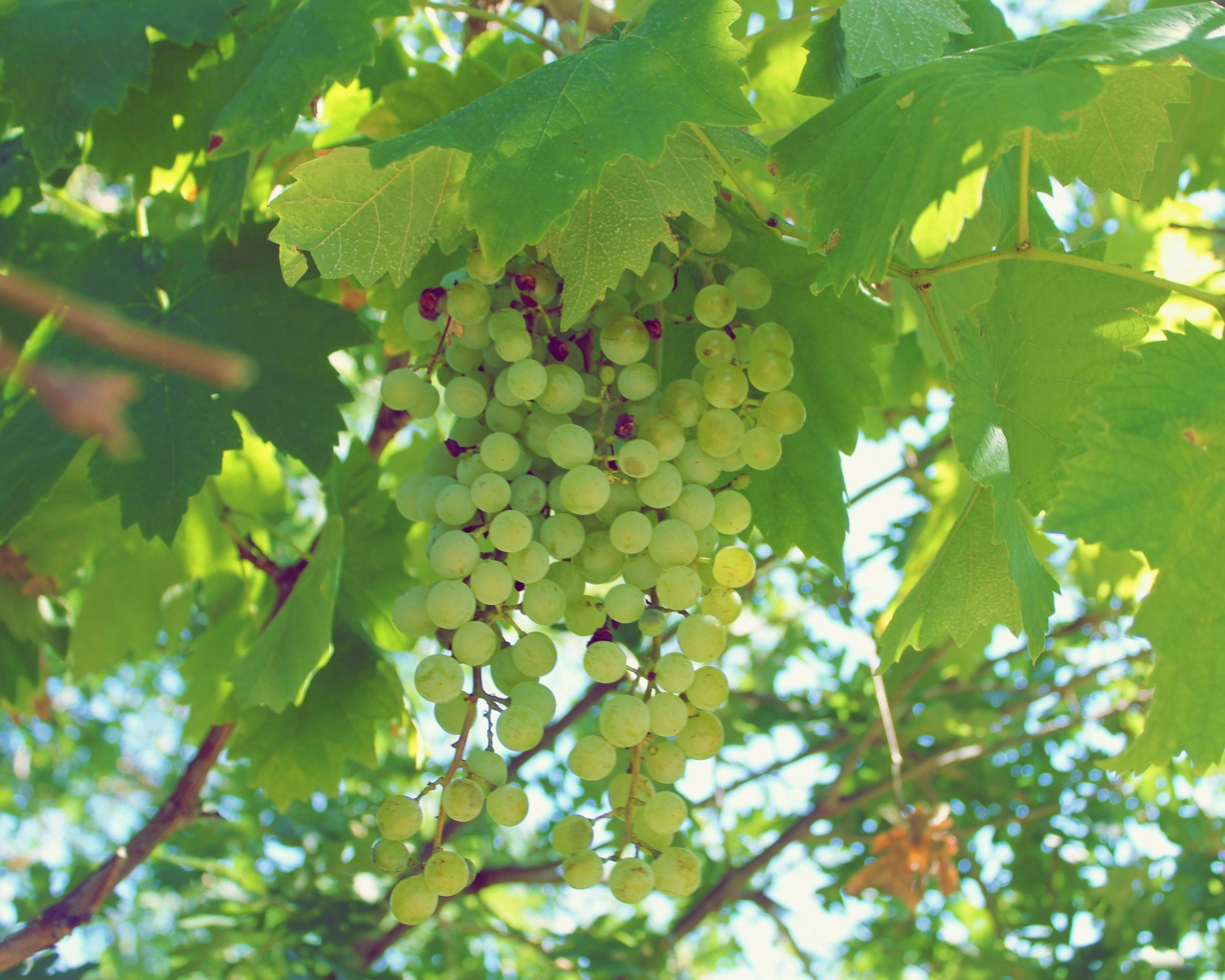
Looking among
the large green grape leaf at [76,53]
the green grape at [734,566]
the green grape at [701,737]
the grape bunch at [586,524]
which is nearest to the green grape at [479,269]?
the grape bunch at [586,524]

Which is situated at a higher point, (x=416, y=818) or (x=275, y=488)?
(x=275, y=488)

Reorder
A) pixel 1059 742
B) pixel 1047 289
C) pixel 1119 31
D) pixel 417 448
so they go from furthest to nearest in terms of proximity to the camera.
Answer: pixel 1059 742, pixel 417 448, pixel 1047 289, pixel 1119 31

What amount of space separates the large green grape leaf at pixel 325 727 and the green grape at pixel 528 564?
0.59 metres

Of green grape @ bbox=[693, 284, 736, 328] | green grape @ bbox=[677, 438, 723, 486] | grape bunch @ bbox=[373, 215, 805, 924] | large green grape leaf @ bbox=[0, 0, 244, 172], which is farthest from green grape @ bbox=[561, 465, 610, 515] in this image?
large green grape leaf @ bbox=[0, 0, 244, 172]

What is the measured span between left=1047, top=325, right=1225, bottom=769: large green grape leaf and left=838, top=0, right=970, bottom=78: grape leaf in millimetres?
369

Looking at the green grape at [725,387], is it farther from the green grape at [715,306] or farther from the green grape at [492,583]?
the green grape at [492,583]

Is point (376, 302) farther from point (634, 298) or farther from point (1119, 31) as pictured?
point (1119, 31)

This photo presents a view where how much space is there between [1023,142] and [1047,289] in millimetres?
160

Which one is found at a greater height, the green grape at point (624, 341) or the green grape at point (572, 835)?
the green grape at point (624, 341)

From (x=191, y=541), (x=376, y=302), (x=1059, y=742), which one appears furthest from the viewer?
(x=1059, y=742)

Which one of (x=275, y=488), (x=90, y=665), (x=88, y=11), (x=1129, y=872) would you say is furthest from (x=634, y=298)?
(x=1129, y=872)

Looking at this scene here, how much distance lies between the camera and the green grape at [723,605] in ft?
3.30

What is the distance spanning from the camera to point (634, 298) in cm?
108

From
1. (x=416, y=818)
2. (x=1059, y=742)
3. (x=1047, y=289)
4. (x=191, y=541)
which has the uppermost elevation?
(x=1059, y=742)
